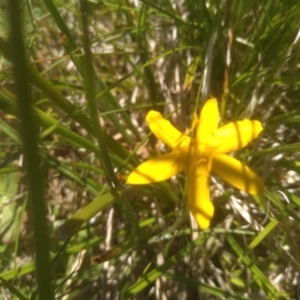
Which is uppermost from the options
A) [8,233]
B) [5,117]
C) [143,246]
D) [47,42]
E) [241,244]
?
[47,42]

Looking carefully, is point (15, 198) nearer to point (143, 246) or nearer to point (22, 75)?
point (143, 246)

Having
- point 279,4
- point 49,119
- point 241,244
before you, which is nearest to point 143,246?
point 241,244

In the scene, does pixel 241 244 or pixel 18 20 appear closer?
pixel 18 20

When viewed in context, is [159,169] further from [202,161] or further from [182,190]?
[182,190]

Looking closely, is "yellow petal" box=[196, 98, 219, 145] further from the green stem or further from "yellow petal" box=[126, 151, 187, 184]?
the green stem

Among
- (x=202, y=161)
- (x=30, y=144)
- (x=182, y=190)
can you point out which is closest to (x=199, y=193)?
(x=202, y=161)

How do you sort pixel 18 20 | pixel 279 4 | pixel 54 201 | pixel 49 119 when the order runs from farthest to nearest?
pixel 54 201
pixel 279 4
pixel 49 119
pixel 18 20
